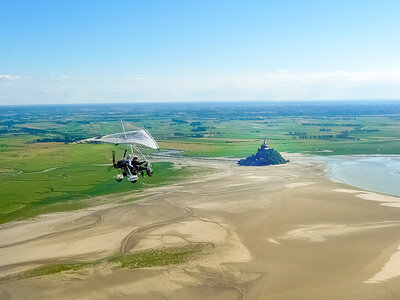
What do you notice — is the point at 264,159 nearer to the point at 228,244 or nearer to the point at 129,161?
the point at 228,244

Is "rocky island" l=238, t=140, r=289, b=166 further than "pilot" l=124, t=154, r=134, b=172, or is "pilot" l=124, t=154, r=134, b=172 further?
"rocky island" l=238, t=140, r=289, b=166

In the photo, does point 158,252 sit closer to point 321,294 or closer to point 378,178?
point 321,294

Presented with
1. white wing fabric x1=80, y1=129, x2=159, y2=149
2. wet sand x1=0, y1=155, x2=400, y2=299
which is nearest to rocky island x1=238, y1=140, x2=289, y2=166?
wet sand x1=0, y1=155, x2=400, y2=299

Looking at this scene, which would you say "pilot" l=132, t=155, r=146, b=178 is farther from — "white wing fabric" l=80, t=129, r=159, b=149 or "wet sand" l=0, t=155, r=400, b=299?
"wet sand" l=0, t=155, r=400, b=299

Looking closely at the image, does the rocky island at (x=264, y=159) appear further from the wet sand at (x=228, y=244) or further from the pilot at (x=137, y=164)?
the pilot at (x=137, y=164)

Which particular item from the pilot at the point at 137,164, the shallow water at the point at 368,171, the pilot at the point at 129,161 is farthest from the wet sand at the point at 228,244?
the pilot at the point at 129,161

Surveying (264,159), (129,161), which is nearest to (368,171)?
(264,159)

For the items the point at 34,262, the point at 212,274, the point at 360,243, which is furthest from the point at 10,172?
the point at 360,243
